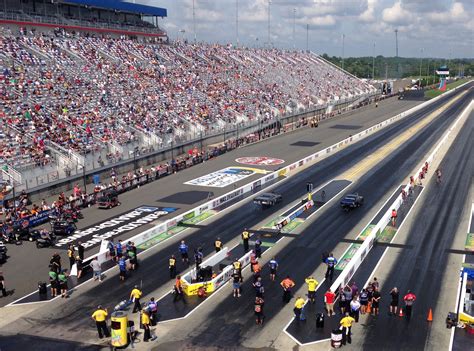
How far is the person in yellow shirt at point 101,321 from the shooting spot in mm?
17156

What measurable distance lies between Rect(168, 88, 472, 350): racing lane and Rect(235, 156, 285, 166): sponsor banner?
9.78 m

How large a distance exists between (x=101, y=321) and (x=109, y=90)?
42.6 m

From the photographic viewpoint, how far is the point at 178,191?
4000 centimetres

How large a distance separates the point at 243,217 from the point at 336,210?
6380mm

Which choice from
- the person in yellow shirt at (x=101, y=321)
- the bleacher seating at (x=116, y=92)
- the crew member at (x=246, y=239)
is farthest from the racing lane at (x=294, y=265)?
the bleacher seating at (x=116, y=92)

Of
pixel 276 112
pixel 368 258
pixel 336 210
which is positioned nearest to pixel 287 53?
pixel 276 112

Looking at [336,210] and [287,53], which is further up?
[287,53]

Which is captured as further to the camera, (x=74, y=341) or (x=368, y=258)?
(x=368, y=258)

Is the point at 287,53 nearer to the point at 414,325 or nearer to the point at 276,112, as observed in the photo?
the point at 276,112

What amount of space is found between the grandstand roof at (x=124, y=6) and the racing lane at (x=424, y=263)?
5078cm

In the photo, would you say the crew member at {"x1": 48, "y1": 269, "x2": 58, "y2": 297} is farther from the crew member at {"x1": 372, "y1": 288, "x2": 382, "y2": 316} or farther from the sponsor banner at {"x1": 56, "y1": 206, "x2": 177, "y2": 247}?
the crew member at {"x1": 372, "y1": 288, "x2": 382, "y2": 316}

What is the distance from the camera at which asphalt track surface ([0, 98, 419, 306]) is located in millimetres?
23641

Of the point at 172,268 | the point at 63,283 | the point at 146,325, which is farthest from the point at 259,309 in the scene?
the point at 63,283

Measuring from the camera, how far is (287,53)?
123m
